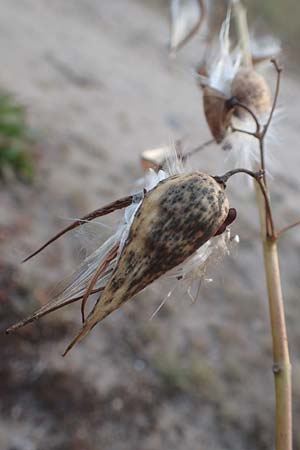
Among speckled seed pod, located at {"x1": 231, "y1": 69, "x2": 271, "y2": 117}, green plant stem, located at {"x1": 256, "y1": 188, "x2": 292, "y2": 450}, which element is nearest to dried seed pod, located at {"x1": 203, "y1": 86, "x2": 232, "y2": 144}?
speckled seed pod, located at {"x1": 231, "y1": 69, "x2": 271, "y2": 117}

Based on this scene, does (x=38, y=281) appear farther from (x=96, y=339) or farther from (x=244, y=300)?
(x=244, y=300)

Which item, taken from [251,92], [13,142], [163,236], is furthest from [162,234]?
[13,142]

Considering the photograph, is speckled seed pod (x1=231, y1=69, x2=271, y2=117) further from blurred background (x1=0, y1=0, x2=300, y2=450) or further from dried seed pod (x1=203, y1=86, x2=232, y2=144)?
blurred background (x1=0, y1=0, x2=300, y2=450)

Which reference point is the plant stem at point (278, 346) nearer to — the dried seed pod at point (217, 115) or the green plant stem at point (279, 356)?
the green plant stem at point (279, 356)

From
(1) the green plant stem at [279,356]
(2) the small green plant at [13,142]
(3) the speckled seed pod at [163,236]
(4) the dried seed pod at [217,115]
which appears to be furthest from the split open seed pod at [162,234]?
(2) the small green plant at [13,142]

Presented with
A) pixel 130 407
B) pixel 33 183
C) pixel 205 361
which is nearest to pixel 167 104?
pixel 33 183

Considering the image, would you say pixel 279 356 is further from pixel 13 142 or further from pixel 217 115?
pixel 13 142
